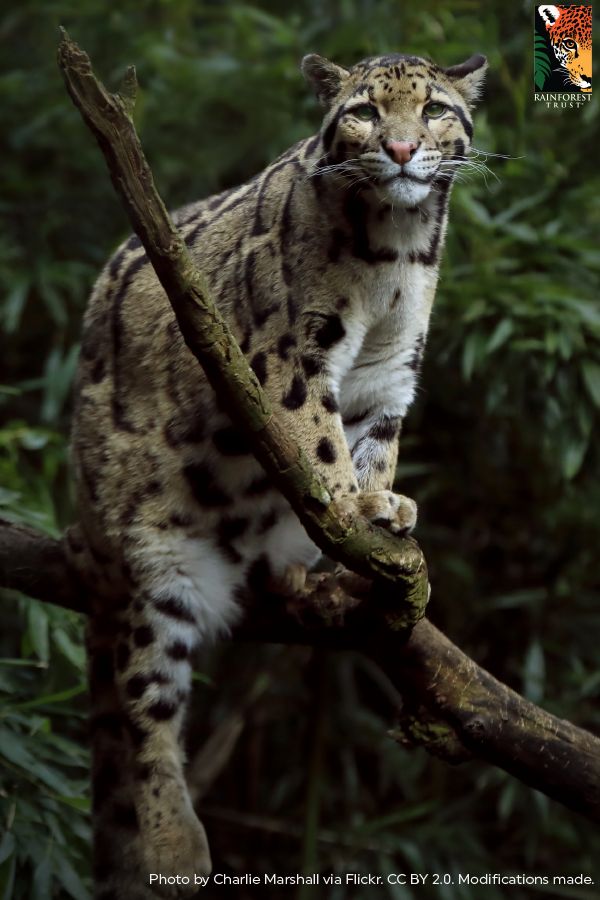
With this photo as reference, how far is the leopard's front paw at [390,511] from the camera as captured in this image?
298 centimetres

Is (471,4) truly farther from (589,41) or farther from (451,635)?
(451,635)

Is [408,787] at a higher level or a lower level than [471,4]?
lower

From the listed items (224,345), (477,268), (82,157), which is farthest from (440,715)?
(82,157)

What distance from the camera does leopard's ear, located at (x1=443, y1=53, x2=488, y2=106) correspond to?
10.9 feet

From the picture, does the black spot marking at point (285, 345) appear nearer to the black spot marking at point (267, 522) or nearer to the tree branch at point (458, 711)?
the black spot marking at point (267, 522)

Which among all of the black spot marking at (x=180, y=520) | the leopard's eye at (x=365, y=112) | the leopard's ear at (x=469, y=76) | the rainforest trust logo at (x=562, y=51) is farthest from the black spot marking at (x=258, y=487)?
the rainforest trust logo at (x=562, y=51)

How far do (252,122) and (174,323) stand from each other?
2563mm

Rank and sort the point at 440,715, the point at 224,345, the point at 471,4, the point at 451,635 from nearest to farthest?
the point at 224,345 → the point at 440,715 → the point at 471,4 → the point at 451,635

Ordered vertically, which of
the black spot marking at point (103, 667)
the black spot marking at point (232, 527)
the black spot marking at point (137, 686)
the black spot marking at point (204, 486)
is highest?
the black spot marking at point (204, 486)

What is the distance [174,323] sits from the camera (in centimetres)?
351

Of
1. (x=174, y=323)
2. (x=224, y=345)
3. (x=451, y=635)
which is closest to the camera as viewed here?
(x=224, y=345)

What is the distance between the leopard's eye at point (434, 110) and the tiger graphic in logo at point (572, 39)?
1.96 m

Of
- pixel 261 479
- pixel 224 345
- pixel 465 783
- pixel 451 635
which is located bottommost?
pixel 465 783

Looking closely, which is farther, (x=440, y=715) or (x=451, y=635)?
(x=451, y=635)
